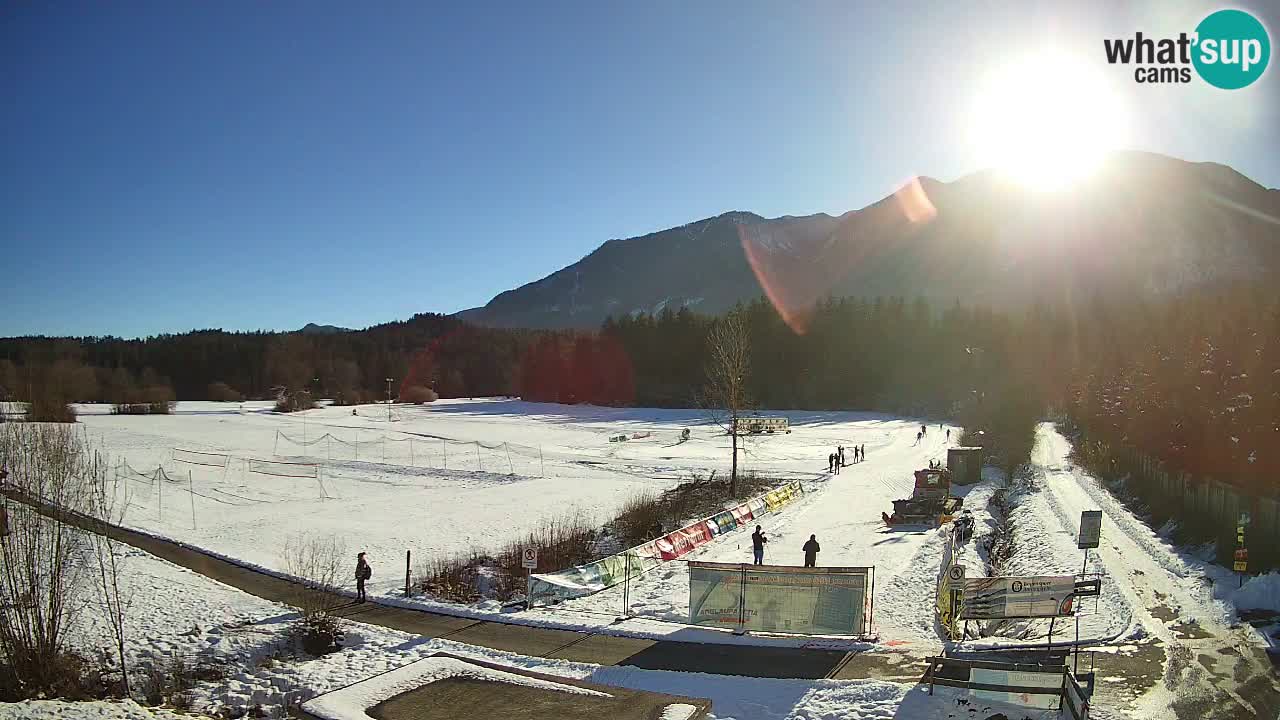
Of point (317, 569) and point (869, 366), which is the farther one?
point (869, 366)

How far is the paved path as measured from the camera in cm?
1508

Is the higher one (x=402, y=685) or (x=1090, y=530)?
(x=1090, y=530)

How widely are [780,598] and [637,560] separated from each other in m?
7.81

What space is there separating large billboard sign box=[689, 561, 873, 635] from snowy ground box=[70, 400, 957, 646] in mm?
796

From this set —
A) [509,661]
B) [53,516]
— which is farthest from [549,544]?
[53,516]

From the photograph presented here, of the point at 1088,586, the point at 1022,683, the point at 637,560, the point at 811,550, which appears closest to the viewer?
the point at 1022,683

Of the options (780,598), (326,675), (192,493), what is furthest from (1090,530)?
(192,493)

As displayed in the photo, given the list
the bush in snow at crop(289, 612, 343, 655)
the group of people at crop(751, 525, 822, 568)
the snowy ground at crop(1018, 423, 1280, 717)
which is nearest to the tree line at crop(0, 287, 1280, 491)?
the snowy ground at crop(1018, 423, 1280, 717)

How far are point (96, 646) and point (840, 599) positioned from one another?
17.2 m

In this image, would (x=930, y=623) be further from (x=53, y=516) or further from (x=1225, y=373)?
(x=1225, y=373)

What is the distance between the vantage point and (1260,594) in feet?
61.3

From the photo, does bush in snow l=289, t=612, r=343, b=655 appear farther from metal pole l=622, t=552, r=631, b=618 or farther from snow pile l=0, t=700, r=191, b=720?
metal pole l=622, t=552, r=631, b=618

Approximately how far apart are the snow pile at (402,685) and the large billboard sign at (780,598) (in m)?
5.00

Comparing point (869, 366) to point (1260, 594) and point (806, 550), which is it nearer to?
point (806, 550)
